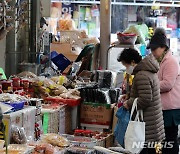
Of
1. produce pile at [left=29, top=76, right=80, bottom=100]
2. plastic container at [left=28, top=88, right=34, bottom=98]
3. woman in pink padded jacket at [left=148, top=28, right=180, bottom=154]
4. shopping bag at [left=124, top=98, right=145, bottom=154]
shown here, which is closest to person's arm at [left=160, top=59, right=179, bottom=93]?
woman in pink padded jacket at [left=148, top=28, right=180, bottom=154]

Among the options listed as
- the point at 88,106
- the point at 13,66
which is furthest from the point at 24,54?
the point at 88,106

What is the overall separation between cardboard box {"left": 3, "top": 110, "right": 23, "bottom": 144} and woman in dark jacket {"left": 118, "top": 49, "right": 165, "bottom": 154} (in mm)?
1439

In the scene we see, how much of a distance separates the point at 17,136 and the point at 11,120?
138mm

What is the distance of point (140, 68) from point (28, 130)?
144 cm

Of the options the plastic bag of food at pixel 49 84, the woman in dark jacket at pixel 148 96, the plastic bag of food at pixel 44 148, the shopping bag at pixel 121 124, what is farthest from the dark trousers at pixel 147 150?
the plastic bag of food at pixel 44 148

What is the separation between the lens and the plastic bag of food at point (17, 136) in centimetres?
347

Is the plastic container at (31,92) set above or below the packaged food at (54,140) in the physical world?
above

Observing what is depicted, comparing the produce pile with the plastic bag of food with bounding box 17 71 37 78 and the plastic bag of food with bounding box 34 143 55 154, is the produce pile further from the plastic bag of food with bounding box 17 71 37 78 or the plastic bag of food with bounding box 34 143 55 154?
the plastic bag of food with bounding box 34 143 55 154

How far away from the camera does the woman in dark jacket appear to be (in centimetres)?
453

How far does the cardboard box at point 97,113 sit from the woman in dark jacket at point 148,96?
1.90 ft

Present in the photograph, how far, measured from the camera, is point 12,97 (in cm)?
377

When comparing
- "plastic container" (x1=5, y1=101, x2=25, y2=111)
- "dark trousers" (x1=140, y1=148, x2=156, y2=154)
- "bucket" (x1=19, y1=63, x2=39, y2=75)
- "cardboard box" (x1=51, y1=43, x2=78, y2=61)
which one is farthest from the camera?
"cardboard box" (x1=51, y1=43, x2=78, y2=61)

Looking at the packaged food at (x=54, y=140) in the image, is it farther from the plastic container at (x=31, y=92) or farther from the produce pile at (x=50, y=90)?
the produce pile at (x=50, y=90)

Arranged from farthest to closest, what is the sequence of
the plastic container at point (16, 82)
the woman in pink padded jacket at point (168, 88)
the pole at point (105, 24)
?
the pole at point (105, 24), the woman in pink padded jacket at point (168, 88), the plastic container at point (16, 82)
